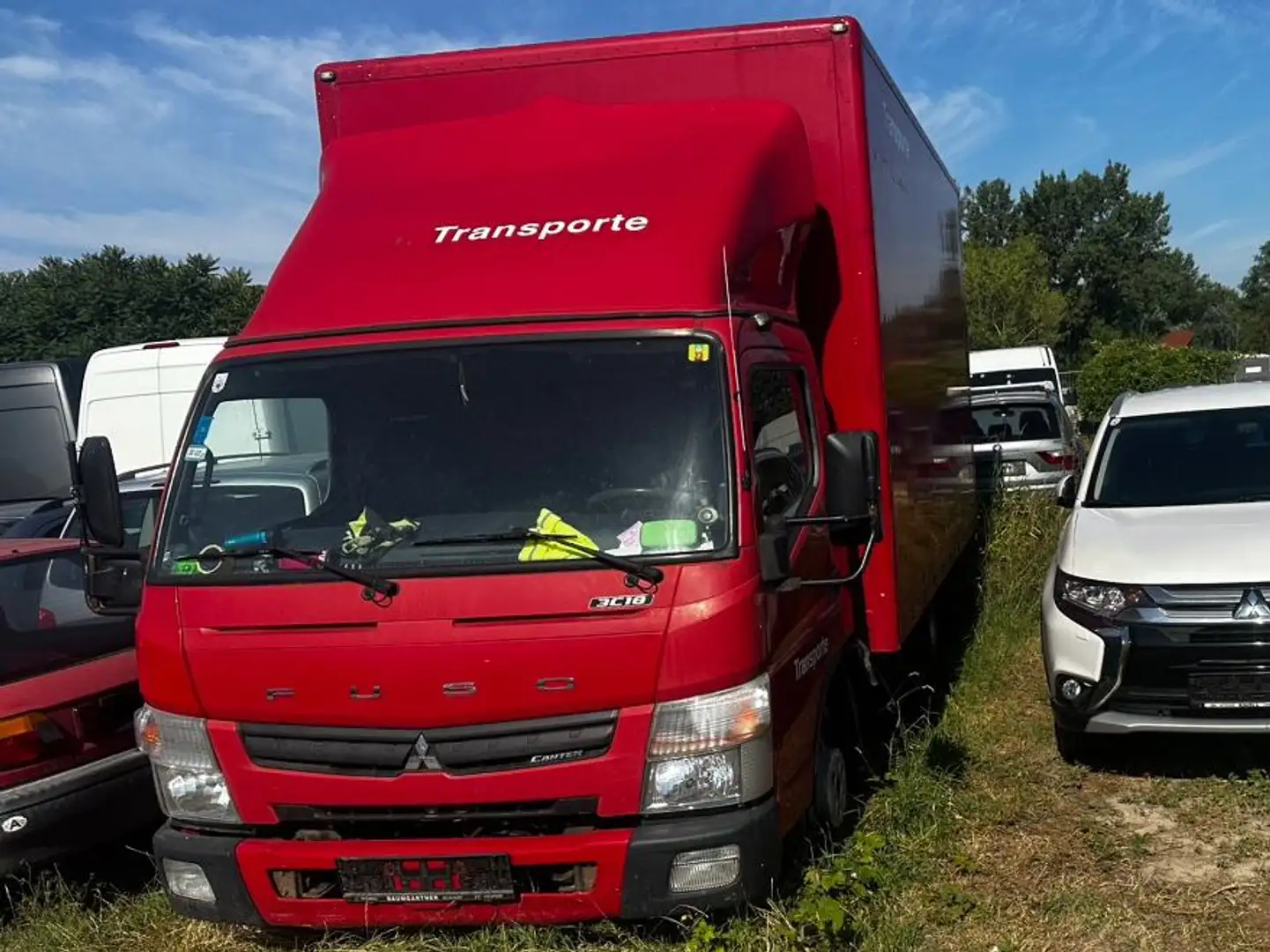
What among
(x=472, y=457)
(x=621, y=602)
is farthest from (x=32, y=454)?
(x=621, y=602)

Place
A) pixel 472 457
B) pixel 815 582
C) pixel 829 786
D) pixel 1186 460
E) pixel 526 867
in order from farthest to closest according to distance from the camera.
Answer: pixel 1186 460, pixel 829 786, pixel 815 582, pixel 472 457, pixel 526 867

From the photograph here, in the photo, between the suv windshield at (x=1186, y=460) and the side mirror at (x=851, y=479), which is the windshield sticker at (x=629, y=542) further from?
the suv windshield at (x=1186, y=460)

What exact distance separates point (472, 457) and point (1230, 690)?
3.52 meters

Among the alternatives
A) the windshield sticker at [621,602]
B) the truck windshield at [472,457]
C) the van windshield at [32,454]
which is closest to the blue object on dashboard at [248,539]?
the truck windshield at [472,457]

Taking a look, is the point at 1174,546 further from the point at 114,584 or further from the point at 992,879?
the point at 114,584

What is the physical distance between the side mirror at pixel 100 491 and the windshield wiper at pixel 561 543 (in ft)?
4.08

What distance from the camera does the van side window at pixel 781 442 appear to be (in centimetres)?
430

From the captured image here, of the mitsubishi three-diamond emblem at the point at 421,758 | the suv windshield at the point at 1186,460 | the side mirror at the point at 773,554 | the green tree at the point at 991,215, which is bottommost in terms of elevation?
the mitsubishi three-diamond emblem at the point at 421,758

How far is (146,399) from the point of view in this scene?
1321 centimetres

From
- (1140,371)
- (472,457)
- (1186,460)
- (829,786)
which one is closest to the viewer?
(472,457)

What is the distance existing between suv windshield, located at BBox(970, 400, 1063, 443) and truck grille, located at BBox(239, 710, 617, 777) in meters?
9.30

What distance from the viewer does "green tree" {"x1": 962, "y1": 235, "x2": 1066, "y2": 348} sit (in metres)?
52.5

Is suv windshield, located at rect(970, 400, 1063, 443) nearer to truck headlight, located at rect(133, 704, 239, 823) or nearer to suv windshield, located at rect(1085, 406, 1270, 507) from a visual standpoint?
suv windshield, located at rect(1085, 406, 1270, 507)

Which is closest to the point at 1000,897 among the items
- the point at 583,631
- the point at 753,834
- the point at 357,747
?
the point at 753,834
